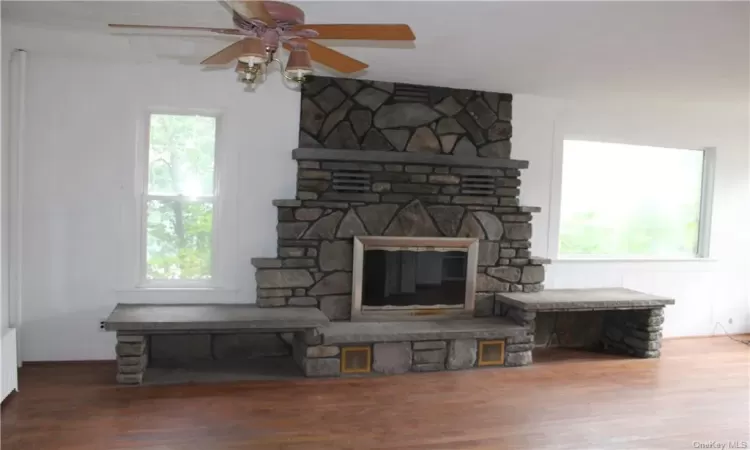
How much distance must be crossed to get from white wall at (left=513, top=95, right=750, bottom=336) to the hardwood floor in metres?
1.34

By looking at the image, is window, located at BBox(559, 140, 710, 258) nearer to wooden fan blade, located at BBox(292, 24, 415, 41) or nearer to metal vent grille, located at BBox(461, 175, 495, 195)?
metal vent grille, located at BBox(461, 175, 495, 195)

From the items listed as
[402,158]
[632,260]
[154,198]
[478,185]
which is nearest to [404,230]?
[402,158]

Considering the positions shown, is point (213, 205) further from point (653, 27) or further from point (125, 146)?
point (653, 27)

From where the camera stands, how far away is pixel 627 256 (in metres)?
5.93

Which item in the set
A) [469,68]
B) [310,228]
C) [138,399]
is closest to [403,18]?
[469,68]

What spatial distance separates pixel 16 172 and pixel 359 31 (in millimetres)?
3147

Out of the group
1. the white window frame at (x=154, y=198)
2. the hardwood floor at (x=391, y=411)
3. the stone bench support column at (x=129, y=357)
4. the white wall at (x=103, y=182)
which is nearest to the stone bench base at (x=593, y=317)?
the hardwood floor at (x=391, y=411)

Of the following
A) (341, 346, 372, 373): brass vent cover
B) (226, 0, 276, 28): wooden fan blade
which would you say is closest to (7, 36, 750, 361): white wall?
(341, 346, 372, 373): brass vent cover

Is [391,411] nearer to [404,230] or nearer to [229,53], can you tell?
[404,230]

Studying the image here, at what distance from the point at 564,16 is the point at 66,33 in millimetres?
3299

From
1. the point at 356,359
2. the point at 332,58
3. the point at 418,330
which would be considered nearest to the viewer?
the point at 332,58

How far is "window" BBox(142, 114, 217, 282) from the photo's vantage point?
181 inches

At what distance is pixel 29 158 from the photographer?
14.1 feet

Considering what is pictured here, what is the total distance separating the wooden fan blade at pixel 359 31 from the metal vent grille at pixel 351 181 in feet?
7.71
